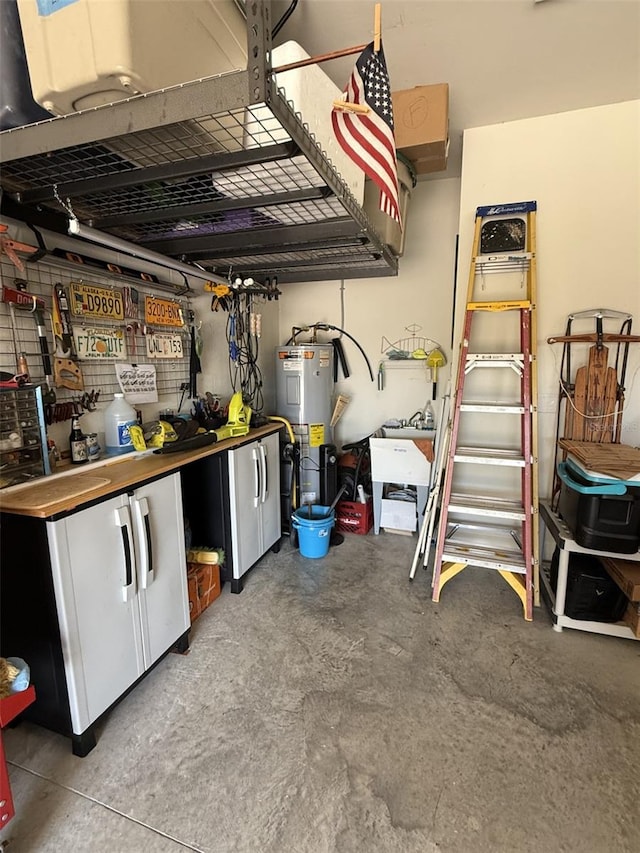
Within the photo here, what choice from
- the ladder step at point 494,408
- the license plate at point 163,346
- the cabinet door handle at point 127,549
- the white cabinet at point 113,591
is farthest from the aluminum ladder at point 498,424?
the license plate at point 163,346

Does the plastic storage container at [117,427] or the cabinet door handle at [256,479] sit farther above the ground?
the plastic storage container at [117,427]

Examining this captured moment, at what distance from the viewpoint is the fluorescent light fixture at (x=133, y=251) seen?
66.6 inches

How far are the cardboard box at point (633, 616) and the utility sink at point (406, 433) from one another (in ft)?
5.36

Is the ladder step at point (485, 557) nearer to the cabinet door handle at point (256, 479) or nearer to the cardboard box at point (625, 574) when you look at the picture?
the cardboard box at point (625, 574)

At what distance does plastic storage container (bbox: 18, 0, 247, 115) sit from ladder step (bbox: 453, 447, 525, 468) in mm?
2123

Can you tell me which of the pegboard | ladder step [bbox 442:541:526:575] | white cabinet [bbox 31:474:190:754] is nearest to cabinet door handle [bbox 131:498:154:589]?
white cabinet [bbox 31:474:190:754]

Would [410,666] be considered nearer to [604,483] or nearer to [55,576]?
[604,483]

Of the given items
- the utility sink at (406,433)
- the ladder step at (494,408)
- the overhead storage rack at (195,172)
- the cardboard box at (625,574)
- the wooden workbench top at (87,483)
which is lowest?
the cardboard box at (625,574)

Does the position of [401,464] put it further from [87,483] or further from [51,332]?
[51,332]

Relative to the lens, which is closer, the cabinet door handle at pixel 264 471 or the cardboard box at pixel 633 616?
the cardboard box at pixel 633 616

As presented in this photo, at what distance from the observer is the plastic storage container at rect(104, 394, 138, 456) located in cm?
205

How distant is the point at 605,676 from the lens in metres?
1.83

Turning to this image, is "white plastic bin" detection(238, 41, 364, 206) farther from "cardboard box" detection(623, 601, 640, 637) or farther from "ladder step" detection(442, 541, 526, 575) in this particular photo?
"cardboard box" detection(623, 601, 640, 637)

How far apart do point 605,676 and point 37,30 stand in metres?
3.10
